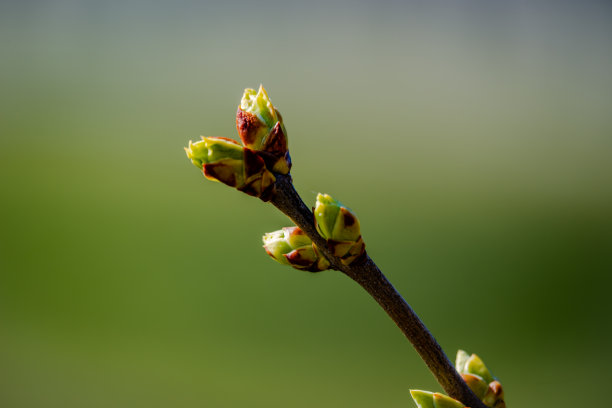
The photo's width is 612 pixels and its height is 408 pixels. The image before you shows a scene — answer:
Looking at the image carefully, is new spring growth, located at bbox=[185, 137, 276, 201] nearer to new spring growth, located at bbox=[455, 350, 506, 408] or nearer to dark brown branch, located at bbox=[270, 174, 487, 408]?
dark brown branch, located at bbox=[270, 174, 487, 408]

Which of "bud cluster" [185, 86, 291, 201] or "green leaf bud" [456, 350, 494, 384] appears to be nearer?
"bud cluster" [185, 86, 291, 201]

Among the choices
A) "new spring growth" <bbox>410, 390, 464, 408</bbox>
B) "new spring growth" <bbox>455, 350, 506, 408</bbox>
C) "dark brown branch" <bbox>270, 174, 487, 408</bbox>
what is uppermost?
"dark brown branch" <bbox>270, 174, 487, 408</bbox>

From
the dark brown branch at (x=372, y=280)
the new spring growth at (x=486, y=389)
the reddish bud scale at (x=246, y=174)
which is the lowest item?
the new spring growth at (x=486, y=389)

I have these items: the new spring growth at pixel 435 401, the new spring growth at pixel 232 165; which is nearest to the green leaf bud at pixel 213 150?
the new spring growth at pixel 232 165

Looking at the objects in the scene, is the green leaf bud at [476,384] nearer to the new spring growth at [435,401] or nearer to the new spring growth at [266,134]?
the new spring growth at [435,401]

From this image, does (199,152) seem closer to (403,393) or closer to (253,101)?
(253,101)

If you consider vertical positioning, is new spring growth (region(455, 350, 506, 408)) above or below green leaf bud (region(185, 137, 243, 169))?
below

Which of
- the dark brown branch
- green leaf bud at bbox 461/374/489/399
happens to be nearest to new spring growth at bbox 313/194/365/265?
the dark brown branch
